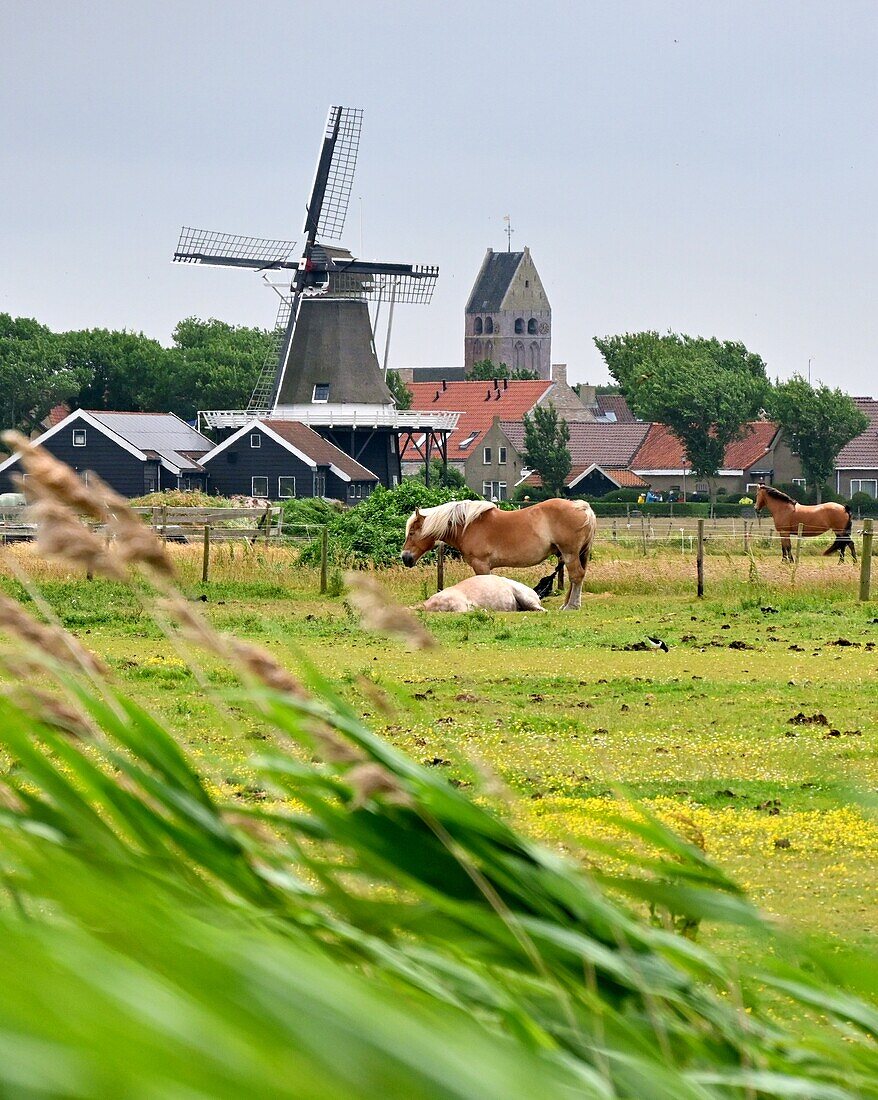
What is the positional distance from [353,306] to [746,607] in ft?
132

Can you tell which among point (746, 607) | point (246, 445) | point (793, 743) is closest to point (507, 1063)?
point (793, 743)

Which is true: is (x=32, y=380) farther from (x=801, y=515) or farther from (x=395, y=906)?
(x=395, y=906)

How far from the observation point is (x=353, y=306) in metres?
59.4

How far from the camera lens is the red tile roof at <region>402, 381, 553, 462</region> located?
290 feet

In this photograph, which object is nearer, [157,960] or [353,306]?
[157,960]

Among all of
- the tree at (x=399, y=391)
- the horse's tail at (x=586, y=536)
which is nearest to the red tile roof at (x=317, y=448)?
the tree at (x=399, y=391)

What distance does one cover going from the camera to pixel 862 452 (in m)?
79.7

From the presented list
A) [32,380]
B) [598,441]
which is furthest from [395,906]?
→ [598,441]

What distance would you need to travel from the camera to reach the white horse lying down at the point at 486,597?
799 inches

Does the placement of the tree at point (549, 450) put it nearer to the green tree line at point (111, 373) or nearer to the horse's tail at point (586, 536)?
the green tree line at point (111, 373)

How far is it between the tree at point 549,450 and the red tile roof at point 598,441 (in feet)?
13.2

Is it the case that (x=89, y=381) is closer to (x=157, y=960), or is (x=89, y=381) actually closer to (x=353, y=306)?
(x=353, y=306)

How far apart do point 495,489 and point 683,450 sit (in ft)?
35.2

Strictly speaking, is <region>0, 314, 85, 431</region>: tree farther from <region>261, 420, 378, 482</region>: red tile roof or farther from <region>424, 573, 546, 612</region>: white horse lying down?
<region>424, 573, 546, 612</region>: white horse lying down
